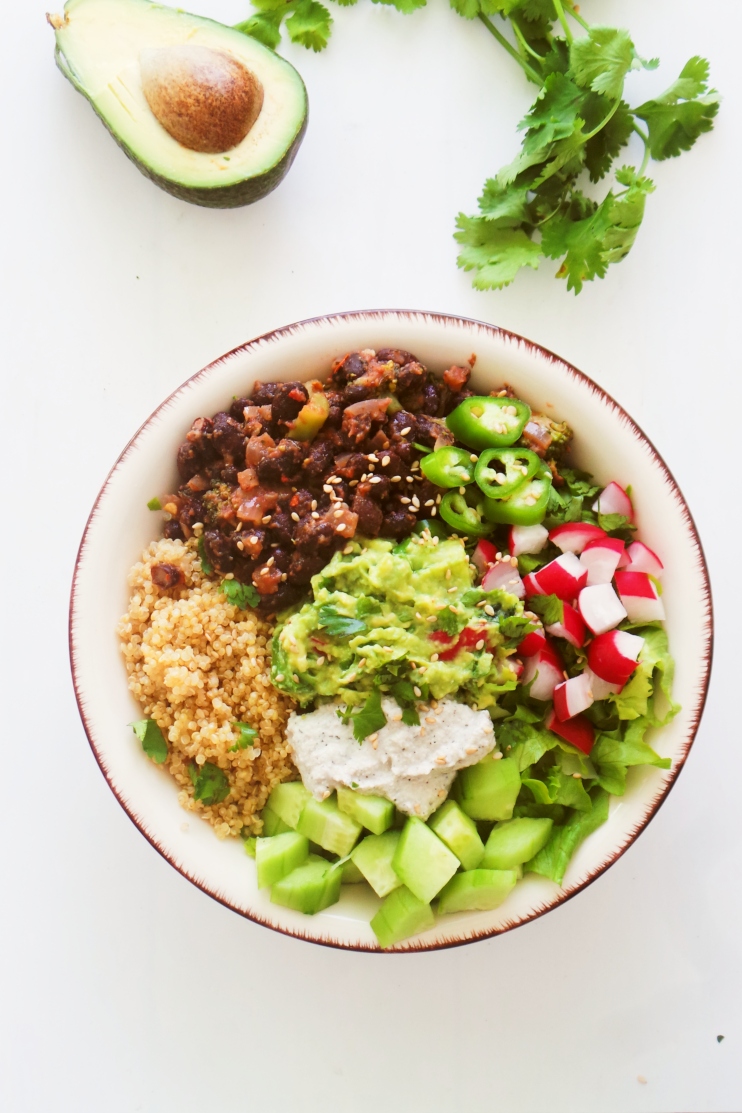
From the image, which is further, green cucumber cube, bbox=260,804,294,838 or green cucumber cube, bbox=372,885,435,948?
green cucumber cube, bbox=260,804,294,838

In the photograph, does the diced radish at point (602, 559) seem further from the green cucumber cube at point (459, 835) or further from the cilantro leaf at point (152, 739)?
the cilantro leaf at point (152, 739)

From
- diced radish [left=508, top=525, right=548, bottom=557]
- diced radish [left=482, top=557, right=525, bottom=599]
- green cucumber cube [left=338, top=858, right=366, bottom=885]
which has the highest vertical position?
diced radish [left=508, top=525, right=548, bottom=557]

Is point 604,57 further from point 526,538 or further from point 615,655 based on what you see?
point 615,655

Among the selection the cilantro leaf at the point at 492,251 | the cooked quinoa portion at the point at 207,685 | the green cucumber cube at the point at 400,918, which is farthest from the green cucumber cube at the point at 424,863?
the cilantro leaf at the point at 492,251

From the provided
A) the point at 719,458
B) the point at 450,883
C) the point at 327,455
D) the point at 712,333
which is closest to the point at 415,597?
the point at 327,455

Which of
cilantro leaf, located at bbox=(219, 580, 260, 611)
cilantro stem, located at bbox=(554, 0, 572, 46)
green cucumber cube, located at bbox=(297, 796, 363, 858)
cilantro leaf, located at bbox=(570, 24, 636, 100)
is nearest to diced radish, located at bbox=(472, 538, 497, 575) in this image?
cilantro leaf, located at bbox=(219, 580, 260, 611)

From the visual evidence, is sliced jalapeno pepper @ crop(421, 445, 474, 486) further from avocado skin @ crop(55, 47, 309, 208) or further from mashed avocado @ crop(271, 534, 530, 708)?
avocado skin @ crop(55, 47, 309, 208)

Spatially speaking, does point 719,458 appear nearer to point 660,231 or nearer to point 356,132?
point 660,231
